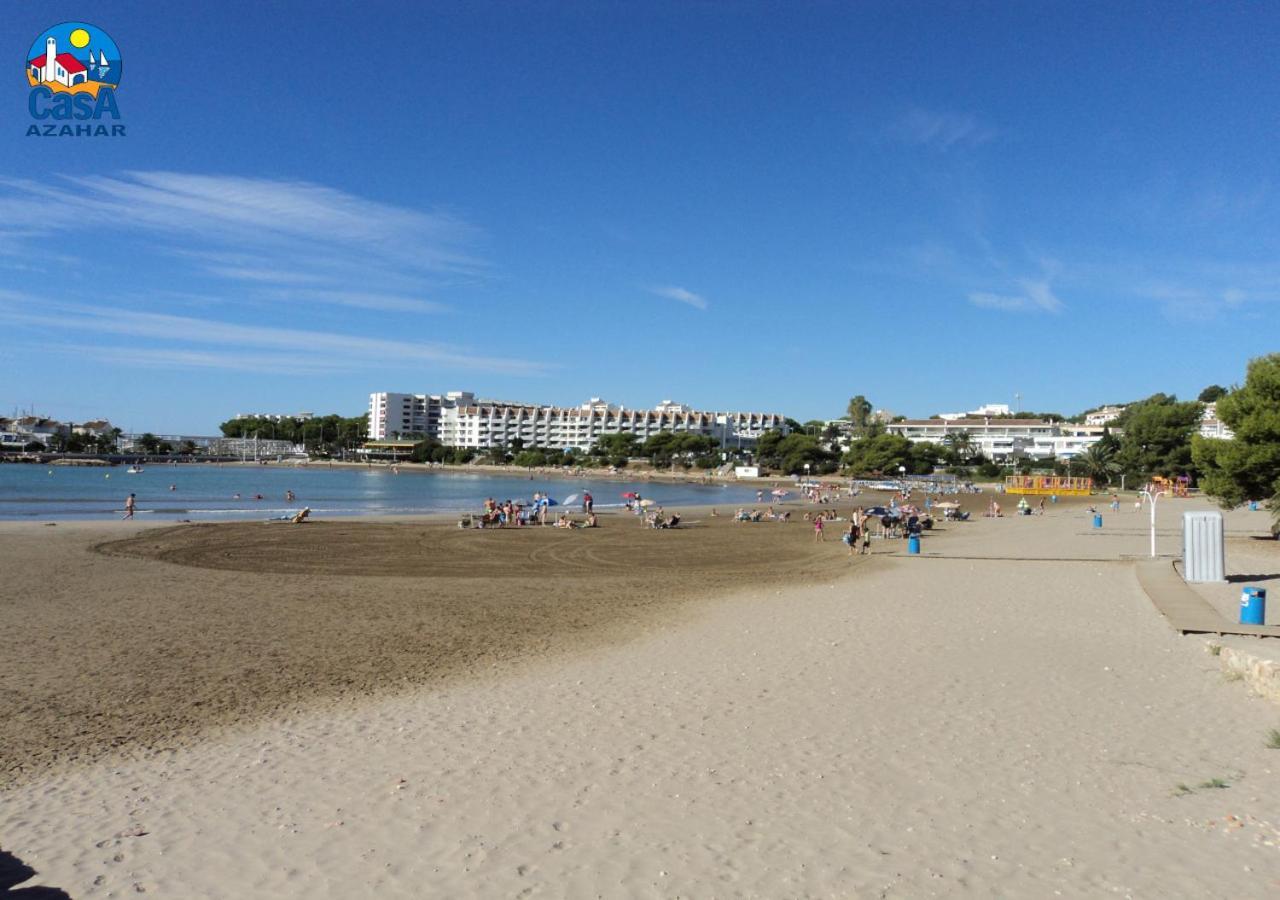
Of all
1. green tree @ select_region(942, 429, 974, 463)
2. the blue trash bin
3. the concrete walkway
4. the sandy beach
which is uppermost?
green tree @ select_region(942, 429, 974, 463)

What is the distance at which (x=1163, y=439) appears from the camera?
8175 centimetres

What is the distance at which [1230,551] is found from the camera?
80.0 ft

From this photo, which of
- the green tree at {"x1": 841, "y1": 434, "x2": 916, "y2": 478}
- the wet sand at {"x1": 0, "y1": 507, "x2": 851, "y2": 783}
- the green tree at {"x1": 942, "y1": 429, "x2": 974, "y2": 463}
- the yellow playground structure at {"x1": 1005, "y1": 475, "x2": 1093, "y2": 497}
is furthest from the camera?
the green tree at {"x1": 942, "y1": 429, "x2": 974, "y2": 463}

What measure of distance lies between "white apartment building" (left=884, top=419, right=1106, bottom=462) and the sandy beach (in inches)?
4773

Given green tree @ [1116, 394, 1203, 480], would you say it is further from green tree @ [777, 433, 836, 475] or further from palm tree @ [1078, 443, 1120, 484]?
green tree @ [777, 433, 836, 475]

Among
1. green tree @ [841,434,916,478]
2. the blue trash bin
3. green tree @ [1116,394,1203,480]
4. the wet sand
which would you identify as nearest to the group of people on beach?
the wet sand

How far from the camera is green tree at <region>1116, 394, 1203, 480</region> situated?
8038 cm

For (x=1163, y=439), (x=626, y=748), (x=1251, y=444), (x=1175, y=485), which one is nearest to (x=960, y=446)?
(x=1163, y=439)

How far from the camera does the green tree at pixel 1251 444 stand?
25812mm

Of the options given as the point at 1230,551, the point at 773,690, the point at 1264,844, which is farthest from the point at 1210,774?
the point at 1230,551

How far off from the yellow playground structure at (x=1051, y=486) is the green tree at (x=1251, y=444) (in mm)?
50790

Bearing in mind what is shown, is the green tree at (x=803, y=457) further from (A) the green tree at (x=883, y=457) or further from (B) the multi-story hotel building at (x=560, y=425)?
(B) the multi-story hotel building at (x=560, y=425)

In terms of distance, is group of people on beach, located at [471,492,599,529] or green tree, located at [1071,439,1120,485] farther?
green tree, located at [1071,439,1120,485]

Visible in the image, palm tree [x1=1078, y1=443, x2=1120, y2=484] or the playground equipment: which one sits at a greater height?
palm tree [x1=1078, y1=443, x2=1120, y2=484]
